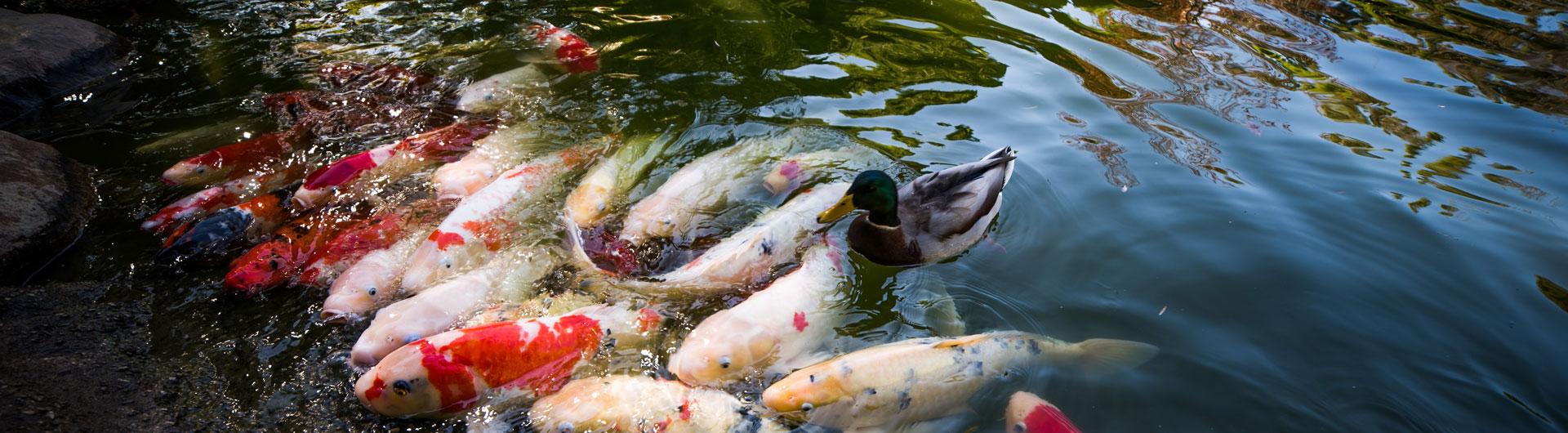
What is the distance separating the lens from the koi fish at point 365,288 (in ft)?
13.6

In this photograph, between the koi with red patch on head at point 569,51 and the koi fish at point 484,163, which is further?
the koi with red patch on head at point 569,51

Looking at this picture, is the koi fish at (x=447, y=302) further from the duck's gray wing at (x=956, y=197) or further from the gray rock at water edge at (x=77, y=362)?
the duck's gray wing at (x=956, y=197)

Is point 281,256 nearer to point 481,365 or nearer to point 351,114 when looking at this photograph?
point 481,365

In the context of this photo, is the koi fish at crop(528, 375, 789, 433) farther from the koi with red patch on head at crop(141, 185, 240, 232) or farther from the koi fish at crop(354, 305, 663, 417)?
the koi with red patch on head at crop(141, 185, 240, 232)

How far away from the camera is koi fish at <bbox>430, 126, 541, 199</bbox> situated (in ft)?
17.6

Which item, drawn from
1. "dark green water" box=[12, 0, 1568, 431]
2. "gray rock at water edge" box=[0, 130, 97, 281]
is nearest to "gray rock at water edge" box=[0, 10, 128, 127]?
"dark green water" box=[12, 0, 1568, 431]

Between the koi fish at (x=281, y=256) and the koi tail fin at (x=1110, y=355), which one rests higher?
the koi fish at (x=281, y=256)

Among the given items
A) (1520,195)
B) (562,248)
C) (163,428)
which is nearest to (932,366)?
(562,248)

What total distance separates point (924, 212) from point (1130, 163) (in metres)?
2.14

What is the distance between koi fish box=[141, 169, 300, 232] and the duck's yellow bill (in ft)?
12.4

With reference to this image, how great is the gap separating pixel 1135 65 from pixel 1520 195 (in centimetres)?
331

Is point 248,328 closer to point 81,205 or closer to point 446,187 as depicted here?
point 446,187

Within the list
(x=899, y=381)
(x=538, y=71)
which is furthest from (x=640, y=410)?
(x=538, y=71)

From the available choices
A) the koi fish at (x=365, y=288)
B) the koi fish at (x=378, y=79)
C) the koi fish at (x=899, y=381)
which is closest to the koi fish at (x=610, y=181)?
the koi fish at (x=365, y=288)
